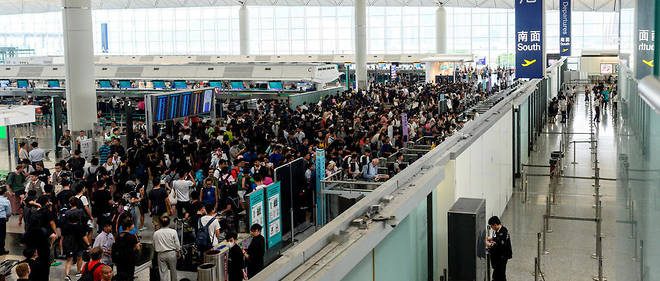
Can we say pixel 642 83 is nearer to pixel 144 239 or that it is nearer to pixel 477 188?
pixel 477 188

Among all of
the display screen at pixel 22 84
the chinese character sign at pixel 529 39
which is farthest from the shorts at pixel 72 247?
the display screen at pixel 22 84

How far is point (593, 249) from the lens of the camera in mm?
11164

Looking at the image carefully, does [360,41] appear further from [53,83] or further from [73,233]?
[73,233]

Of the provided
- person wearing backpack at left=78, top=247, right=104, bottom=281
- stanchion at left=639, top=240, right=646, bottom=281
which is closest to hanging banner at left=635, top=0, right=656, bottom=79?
stanchion at left=639, top=240, right=646, bottom=281

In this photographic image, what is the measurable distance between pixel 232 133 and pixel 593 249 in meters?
11.4

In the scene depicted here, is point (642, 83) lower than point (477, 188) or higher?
higher

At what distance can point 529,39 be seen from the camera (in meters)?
17.2

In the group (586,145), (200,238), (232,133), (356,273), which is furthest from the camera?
(586,145)

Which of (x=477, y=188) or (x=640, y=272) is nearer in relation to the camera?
(x=640, y=272)

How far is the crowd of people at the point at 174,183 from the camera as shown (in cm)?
880

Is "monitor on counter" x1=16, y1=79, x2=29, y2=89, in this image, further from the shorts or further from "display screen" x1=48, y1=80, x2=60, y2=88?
the shorts

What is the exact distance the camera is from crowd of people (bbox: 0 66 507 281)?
28.9 feet

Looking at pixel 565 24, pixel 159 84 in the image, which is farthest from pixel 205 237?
pixel 565 24

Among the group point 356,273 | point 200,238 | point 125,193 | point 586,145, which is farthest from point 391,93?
point 356,273
